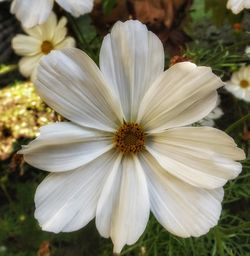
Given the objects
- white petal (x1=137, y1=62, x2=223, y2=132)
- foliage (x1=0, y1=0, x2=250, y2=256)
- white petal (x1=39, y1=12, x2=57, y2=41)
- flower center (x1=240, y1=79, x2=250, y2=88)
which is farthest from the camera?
flower center (x1=240, y1=79, x2=250, y2=88)

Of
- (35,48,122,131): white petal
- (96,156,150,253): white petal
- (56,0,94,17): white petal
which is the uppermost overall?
(56,0,94,17): white petal

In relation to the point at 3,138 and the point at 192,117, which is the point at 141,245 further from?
the point at 3,138

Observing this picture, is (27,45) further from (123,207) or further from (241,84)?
(123,207)

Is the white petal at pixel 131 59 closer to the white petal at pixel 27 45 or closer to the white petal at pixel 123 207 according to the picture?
the white petal at pixel 123 207

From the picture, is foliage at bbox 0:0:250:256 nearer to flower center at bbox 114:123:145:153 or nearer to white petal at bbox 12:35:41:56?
white petal at bbox 12:35:41:56

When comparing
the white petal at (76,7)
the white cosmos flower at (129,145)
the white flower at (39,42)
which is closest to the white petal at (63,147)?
the white cosmos flower at (129,145)

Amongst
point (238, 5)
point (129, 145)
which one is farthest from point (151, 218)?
point (238, 5)

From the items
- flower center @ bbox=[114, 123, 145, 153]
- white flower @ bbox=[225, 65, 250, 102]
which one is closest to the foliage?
white flower @ bbox=[225, 65, 250, 102]

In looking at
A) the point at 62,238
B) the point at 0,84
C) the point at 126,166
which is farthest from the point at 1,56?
the point at 126,166
